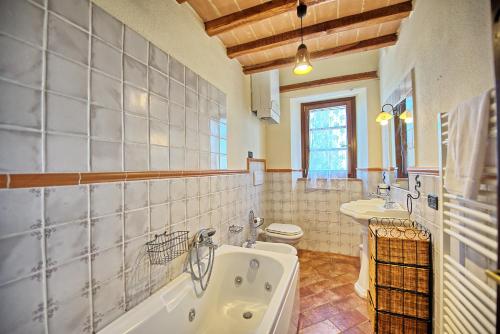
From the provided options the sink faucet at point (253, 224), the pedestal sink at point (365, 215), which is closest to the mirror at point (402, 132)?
the pedestal sink at point (365, 215)

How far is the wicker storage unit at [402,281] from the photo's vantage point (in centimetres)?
134

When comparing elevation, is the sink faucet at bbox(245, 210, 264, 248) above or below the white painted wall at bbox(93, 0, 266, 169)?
below

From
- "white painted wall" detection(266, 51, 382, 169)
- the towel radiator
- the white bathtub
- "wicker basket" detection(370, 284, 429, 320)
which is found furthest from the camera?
"white painted wall" detection(266, 51, 382, 169)

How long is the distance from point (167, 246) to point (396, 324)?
1690 mm

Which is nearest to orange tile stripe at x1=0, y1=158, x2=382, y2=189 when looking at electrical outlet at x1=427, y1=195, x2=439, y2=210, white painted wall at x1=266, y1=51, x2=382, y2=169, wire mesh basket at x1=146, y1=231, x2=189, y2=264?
electrical outlet at x1=427, y1=195, x2=439, y2=210

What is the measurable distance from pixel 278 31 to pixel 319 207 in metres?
2.33

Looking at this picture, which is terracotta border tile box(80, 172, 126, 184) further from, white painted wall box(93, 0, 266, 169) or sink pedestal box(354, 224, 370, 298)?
sink pedestal box(354, 224, 370, 298)

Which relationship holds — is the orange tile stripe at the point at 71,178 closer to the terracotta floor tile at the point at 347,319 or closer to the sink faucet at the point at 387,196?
the sink faucet at the point at 387,196

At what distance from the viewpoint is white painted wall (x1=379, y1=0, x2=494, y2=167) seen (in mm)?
870

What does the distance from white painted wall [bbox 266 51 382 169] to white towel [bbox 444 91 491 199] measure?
1.98m

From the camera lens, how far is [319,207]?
9.84 feet

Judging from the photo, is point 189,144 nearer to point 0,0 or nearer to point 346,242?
point 0,0

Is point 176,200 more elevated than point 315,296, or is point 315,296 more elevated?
point 176,200

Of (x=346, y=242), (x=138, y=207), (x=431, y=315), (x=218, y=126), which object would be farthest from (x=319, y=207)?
(x=138, y=207)
